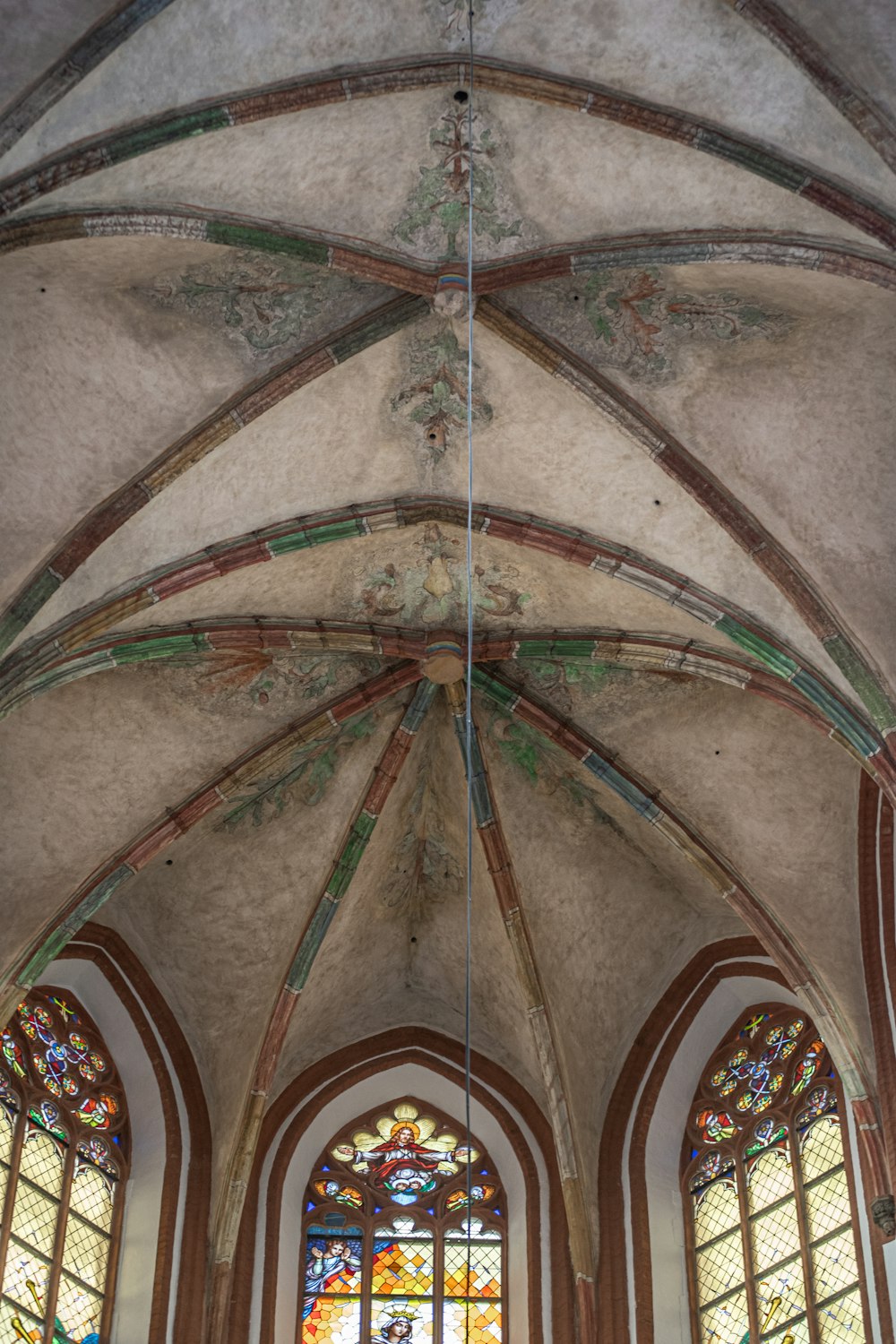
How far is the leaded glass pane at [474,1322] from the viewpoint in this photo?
59.1 feet

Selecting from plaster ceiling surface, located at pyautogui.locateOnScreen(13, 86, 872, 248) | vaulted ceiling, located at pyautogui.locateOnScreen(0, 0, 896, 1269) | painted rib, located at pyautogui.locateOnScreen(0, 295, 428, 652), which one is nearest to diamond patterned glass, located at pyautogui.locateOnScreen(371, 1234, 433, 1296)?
vaulted ceiling, located at pyautogui.locateOnScreen(0, 0, 896, 1269)

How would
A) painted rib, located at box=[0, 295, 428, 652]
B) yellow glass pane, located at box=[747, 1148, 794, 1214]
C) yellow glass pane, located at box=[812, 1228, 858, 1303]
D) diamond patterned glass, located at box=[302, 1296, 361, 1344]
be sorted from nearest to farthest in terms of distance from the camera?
painted rib, located at box=[0, 295, 428, 652] → yellow glass pane, located at box=[812, 1228, 858, 1303] → yellow glass pane, located at box=[747, 1148, 794, 1214] → diamond patterned glass, located at box=[302, 1296, 361, 1344]

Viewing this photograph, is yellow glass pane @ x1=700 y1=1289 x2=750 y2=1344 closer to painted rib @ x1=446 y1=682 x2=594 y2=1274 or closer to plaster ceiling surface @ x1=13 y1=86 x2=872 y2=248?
painted rib @ x1=446 y1=682 x2=594 y2=1274

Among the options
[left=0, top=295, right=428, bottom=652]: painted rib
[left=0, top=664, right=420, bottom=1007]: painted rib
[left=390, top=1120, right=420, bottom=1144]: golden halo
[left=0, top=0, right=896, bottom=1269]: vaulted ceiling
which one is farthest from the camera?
[left=390, top=1120, right=420, bottom=1144]: golden halo

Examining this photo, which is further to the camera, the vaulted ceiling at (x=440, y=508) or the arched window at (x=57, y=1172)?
the arched window at (x=57, y=1172)

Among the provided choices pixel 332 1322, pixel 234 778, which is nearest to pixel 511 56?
pixel 234 778

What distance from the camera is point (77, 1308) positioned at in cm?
1752

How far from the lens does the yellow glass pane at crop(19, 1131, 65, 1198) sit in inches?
703

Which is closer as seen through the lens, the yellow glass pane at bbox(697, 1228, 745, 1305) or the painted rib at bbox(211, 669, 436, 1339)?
the yellow glass pane at bbox(697, 1228, 745, 1305)

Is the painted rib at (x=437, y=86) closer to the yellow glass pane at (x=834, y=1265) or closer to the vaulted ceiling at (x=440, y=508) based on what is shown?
→ the vaulted ceiling at (x=440, y=508)

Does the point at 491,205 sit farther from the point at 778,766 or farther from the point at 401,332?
the point at 778,766

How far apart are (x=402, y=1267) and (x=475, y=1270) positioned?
599mm

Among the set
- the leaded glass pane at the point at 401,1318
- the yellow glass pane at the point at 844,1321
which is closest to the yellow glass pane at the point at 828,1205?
the yellow glass pane at the point at 844,1321

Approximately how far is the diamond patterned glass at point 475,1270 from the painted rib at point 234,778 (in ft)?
13.3
